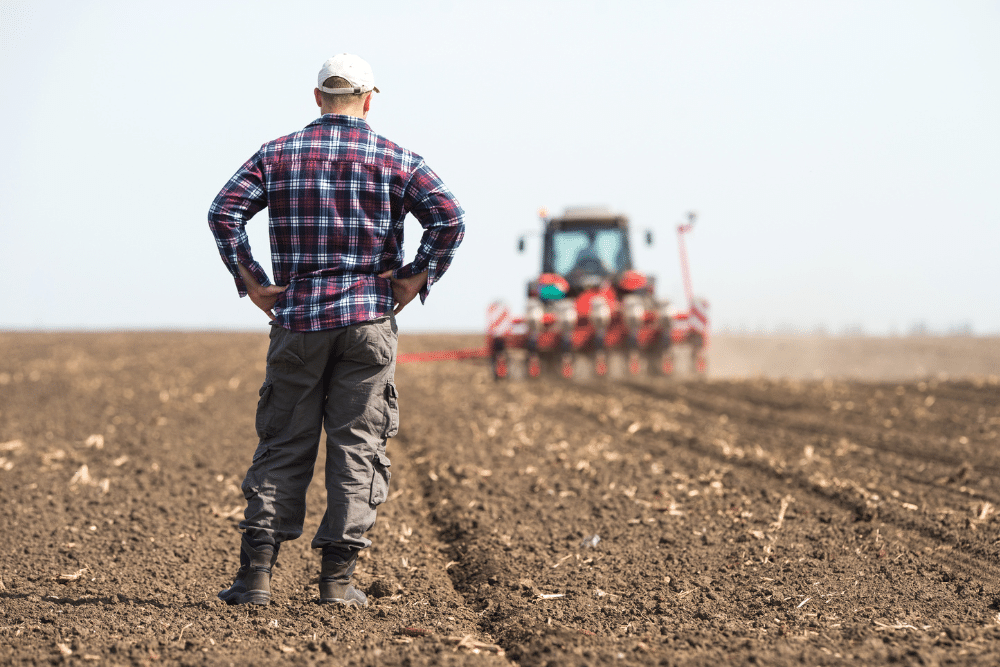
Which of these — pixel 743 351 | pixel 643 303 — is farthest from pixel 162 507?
pixel 743 351

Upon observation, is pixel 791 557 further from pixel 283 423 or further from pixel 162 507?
pixel 162 507

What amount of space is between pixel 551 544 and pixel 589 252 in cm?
1007

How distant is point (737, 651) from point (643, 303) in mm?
11315

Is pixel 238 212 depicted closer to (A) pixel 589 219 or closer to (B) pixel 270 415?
(B) pixel 270 415

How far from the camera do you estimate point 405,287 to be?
3357 mm

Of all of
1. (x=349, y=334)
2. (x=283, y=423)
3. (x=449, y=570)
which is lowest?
(x=449, y=570)

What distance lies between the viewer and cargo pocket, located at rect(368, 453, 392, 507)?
3.37m

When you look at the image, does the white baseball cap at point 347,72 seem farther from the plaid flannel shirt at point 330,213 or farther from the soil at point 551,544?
the soil at point 551,544

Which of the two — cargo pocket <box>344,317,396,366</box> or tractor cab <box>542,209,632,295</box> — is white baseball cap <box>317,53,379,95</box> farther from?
tractor cab <box>542,209,632,295</box>

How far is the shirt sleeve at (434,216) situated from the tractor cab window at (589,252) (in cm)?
1103

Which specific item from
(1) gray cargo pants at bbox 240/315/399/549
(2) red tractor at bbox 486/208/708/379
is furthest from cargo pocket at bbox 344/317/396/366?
(2) red tractor at bbox 486/208/708/379

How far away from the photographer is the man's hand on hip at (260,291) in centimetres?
329

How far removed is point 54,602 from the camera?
363 centimetres

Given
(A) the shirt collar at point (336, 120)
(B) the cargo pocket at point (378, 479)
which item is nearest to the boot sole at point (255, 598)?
(B) the cargo pocket at point (378, 479)
